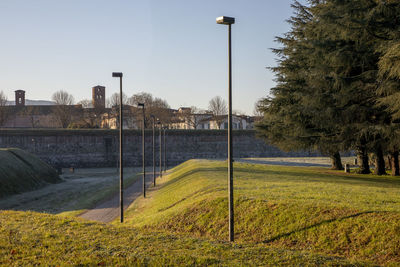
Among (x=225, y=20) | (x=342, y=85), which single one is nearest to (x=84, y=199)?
(x=342, y=85)

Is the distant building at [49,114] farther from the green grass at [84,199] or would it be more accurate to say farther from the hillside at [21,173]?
the green grass at [84,199]

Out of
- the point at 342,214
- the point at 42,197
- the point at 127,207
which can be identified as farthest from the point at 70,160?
the point at 342,214

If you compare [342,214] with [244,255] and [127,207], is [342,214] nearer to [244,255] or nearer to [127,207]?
[244,255]

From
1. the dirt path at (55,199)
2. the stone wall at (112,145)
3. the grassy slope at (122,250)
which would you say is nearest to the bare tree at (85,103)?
the stone wall at (112,145)

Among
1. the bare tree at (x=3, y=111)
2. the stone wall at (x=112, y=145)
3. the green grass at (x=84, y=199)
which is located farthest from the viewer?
the bare tree at (x=3, y=111)

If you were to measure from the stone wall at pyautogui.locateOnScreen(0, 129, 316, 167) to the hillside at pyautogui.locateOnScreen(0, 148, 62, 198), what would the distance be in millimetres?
24572

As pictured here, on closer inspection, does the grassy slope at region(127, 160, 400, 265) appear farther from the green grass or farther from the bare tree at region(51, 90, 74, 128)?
the bare tree at region(51, 90, 74, 128)

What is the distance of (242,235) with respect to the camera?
40.7 feet

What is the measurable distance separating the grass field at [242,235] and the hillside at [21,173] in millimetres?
22420

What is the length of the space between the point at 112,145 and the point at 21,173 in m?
34.2

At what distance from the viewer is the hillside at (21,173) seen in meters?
33.5

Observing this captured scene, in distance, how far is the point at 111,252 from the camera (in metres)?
8.41

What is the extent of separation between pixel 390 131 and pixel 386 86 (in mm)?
2466

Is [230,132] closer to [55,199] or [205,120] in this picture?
[55,199]
